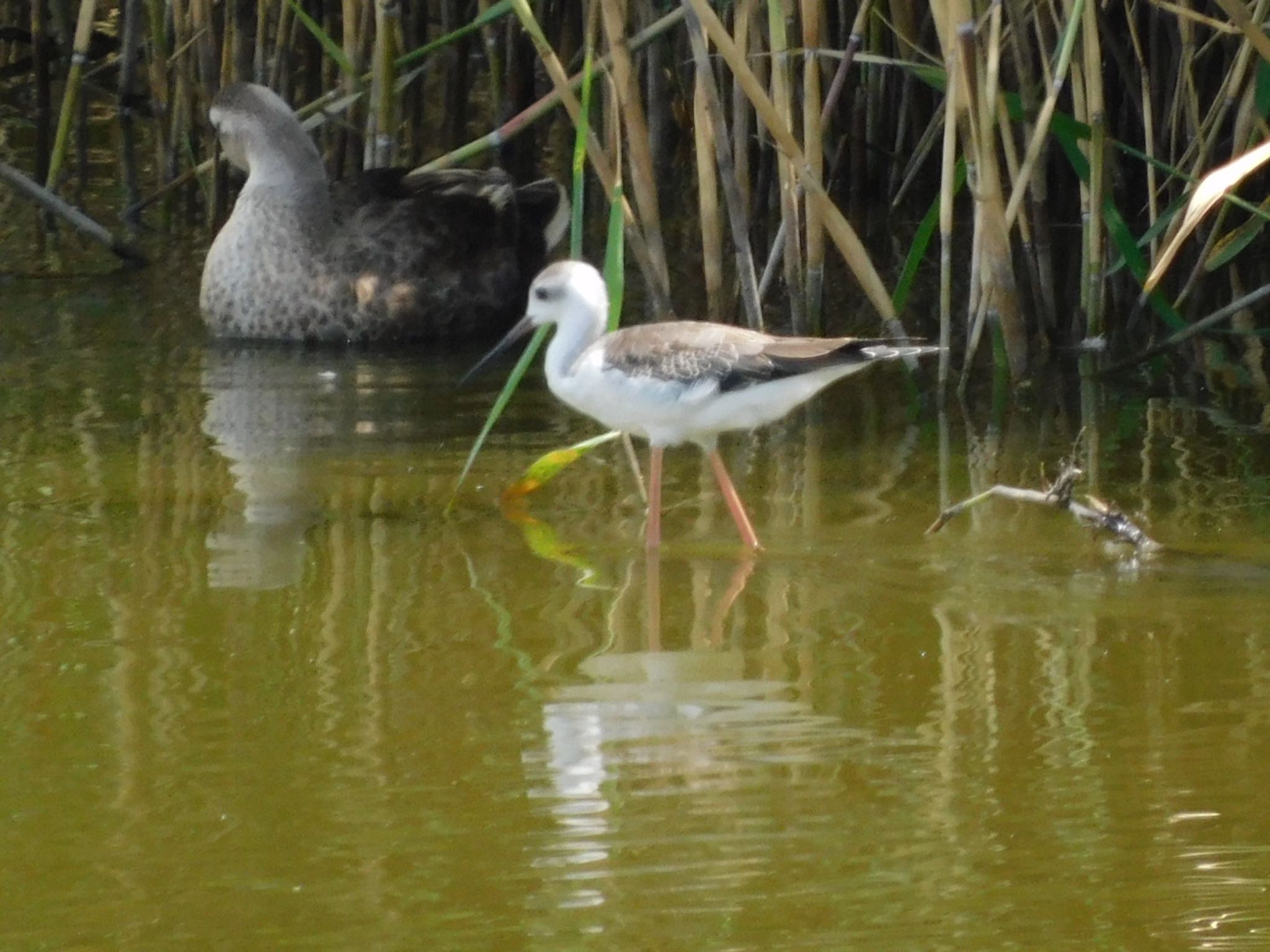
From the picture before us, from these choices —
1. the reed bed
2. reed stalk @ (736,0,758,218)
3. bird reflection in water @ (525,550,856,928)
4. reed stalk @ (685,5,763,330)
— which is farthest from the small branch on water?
bird reflection in water @ (525,550,856,928)

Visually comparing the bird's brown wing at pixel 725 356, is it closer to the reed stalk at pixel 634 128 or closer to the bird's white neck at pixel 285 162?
the reed stalk at pixel 634 128

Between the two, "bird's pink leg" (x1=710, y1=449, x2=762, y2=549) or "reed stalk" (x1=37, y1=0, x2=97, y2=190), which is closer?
"bird's pink leg" (x1=710, y1=449, x2=762, y2=549)

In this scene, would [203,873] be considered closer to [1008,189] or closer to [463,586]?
[463,586]

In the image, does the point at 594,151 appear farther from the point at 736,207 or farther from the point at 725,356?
the point at 725,356

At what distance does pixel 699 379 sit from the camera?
214 inches

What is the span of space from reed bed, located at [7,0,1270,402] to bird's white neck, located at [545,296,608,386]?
0.66 ft

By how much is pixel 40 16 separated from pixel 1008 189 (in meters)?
5.51

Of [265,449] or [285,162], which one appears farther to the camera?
[285,162]

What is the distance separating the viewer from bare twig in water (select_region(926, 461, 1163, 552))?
511 cm

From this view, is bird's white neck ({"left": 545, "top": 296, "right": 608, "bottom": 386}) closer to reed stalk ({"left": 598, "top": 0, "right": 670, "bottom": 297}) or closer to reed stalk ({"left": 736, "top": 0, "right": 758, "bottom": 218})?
reed stalk ({"left": 598, "top": 0, "right": 670, "bottom": 297})

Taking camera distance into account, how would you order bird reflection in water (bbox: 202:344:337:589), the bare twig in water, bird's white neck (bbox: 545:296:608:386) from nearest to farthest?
the bare twig in water < bird reflection in water (bbox: 202:344:337:589) < bird's white neck (bbox: 545:296:608:386)

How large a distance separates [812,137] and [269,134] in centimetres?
278

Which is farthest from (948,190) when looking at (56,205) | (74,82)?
(74,82)

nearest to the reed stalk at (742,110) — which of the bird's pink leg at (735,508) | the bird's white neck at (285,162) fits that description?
the bird's pink leg at (735,508)
